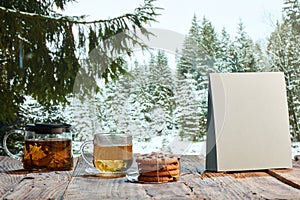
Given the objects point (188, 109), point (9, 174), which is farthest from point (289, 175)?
point (188, 109)

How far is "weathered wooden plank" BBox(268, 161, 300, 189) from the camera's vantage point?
0.96 meters

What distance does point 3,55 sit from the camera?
2.09 m

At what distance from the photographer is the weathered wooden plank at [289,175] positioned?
3.13 ft

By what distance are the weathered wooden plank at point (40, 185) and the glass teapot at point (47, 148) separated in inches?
1.5

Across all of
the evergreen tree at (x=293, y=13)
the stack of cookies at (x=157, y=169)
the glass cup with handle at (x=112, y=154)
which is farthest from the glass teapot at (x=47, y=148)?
the evergreen tree at (x=293, y=13)

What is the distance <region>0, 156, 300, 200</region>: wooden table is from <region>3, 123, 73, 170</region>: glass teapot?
4cm

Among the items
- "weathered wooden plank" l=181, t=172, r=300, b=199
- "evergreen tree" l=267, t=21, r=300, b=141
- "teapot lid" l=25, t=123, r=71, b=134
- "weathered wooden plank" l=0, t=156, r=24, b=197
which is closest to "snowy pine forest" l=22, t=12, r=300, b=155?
"evergreen tree" l=267, t=21, r=300, b=141

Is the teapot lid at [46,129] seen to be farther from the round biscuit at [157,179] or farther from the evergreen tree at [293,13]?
the evergreen tree at [293,13]

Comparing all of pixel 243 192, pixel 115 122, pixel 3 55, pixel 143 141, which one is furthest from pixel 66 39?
pixel 243 192

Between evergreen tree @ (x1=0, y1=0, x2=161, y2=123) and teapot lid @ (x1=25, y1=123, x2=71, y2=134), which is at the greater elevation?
evergreen tree @ (x1=0, y1=0, x2=161, y2=123)

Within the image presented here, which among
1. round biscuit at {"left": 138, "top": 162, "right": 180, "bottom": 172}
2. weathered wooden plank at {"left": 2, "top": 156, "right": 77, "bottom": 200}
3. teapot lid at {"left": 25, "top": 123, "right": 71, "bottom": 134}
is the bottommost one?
weathered wooden plank at {"left": 2, "top": 156, "right": 77, "bottom": 200}

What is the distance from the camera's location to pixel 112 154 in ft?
3.67

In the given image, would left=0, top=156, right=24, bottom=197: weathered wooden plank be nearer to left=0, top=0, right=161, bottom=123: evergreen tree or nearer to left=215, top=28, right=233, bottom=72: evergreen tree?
left=0, top=0, right=161, bottom=123: evergreen tree

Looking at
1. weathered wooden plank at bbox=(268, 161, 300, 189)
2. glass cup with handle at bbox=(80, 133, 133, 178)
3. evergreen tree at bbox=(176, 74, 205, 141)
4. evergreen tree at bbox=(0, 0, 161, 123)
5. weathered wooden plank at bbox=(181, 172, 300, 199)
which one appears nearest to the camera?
weathered wooden plank at bbox=(181, 172, 300, 199)
